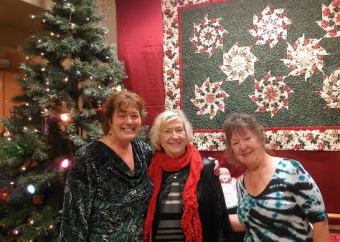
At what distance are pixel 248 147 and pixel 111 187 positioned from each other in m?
0.74

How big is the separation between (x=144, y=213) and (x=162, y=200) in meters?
0.14

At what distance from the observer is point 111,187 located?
171 centimetres

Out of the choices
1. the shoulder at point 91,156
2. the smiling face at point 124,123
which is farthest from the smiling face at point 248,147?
the shoulder at point 91,156

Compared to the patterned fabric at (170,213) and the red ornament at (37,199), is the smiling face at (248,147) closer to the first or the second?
the patterned fabric at (170,213)

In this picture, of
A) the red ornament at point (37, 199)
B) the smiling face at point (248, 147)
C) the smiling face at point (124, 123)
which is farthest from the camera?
the red ornament at point (37, 199)

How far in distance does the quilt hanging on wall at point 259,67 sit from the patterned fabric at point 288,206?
103 centimetres

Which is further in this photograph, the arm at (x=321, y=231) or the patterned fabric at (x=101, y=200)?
the patterned fabric at (x=101, y=200)

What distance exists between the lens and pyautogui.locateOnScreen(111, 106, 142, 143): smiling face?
5.84 feet

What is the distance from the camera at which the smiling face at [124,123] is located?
5.84 ft

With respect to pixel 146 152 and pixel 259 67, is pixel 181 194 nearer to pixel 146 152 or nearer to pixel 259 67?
pixel 146 152

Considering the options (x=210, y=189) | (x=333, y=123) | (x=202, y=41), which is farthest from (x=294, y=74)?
(x=210, y=189)

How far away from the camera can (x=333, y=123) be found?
227 cm

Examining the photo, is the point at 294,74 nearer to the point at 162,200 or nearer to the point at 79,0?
the point at 162,200

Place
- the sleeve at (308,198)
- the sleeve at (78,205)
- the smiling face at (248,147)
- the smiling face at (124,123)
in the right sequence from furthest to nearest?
the smiling face at (124,123) → the sleeve at (78,205) → the smiling face at (248,147) → the sleeve at (308,198)
